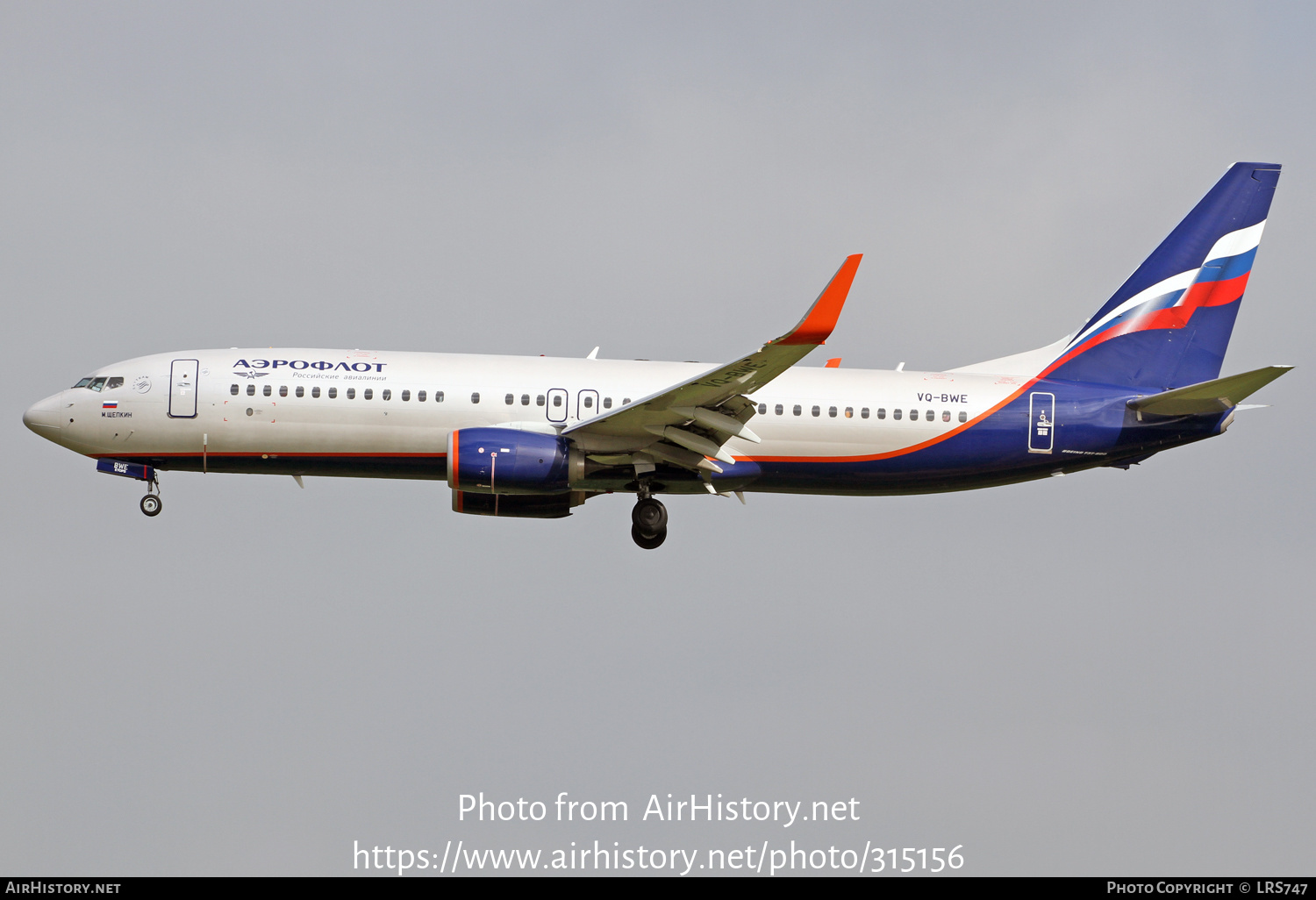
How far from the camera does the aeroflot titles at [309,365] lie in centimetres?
3244

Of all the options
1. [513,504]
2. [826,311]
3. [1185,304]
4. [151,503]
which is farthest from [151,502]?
[1185,304]

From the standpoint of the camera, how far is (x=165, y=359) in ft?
109

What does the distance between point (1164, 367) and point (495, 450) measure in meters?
16.4

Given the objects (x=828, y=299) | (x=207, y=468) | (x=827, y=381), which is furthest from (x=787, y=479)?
(x=207, y=468)

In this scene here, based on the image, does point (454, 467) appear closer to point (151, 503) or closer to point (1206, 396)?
point (151, 503)

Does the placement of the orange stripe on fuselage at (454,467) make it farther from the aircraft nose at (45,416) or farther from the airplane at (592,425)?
the aircraft nose at (45,416)

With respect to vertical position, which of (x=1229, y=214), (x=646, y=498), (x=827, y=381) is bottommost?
(x=646, y=498)

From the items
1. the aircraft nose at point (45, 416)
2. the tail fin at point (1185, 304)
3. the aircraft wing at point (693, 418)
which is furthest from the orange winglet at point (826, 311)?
the aircraft nose at point (45, 416)

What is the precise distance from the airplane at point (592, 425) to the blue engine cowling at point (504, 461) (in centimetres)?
4

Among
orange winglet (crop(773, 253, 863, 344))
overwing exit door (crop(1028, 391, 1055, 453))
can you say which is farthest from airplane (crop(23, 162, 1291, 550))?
orange winglet (crop(773, 253, 863, 344))

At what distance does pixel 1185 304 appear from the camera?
3578cm

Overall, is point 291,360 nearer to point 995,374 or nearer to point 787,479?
point 787,479

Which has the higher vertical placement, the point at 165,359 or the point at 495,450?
the point at 165,359

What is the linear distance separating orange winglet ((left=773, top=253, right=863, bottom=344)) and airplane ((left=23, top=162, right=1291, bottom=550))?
3.34 meters
